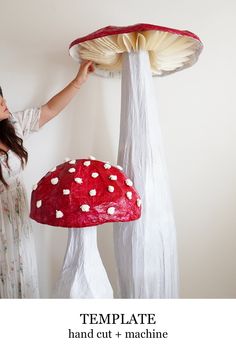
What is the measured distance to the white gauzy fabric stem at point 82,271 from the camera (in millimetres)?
861

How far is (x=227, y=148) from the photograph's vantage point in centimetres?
135

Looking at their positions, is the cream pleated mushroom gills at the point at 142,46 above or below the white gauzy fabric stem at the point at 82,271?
above

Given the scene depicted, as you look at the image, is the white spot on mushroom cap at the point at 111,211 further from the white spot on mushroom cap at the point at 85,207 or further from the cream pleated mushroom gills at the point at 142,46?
the cream pleated mushroom gills at the point at 142,46

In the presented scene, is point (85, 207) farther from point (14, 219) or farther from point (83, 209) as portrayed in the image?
point (14, 219)

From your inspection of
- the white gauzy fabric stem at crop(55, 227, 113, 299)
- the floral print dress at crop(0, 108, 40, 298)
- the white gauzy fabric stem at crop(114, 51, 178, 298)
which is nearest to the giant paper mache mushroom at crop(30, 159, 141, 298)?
the white gauzy fabric stem at crop(55, 227, 113, 299)

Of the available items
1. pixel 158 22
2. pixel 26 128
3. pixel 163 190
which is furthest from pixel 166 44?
pixel 26 128

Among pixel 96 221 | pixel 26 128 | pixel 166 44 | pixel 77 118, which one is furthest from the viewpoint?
pixel 77 118

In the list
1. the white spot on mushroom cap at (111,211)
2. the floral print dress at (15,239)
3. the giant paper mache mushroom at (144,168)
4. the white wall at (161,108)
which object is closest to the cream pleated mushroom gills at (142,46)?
the giant paper mache mushroom at (144,168)

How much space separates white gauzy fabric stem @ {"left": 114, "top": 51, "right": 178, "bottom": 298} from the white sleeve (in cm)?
39

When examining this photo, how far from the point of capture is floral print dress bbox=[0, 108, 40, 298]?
45.8 inches

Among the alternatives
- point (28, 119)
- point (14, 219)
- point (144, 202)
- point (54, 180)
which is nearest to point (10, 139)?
point (28, 119)

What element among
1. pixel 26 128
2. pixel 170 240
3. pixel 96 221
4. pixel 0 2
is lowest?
pixel 170 240
